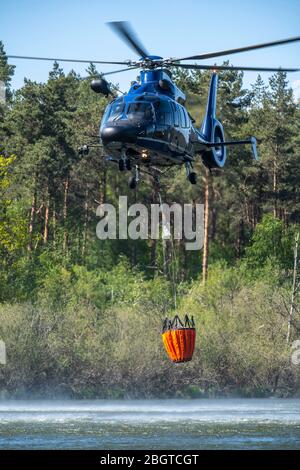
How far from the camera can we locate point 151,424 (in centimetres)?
4478

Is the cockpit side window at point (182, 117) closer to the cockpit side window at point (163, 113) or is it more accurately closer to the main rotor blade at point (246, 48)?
the cockpit side window at point (163, 113)

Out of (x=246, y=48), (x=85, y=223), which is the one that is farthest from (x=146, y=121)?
(x=85, y=223)

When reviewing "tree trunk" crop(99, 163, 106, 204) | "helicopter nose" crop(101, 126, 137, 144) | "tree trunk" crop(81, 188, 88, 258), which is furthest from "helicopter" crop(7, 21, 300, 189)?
"tree trunk" crop(81, 188, 88, 258)

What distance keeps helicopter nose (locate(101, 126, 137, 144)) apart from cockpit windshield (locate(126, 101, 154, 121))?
49 cm

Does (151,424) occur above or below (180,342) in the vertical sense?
below

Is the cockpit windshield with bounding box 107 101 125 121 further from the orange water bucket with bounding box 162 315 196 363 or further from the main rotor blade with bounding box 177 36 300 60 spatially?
the orange water bucket with bounding box 162 315 196 363

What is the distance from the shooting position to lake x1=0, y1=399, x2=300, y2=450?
38.7m

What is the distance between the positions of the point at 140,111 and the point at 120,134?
1.06 meters

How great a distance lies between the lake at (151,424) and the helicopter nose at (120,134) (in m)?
11.3

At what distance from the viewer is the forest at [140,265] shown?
56.8 metres

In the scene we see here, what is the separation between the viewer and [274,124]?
2815 inches

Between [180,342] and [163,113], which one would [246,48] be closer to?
[163,113]

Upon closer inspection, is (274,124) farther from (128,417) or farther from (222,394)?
(128,417)
